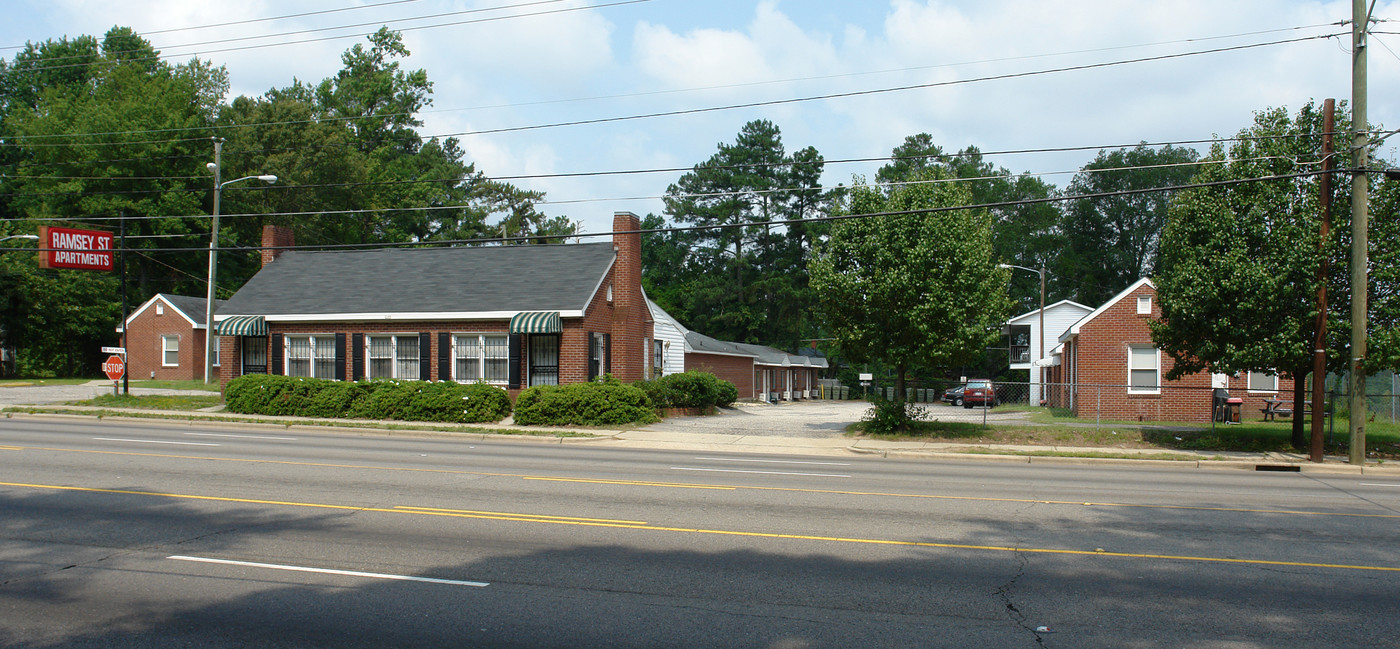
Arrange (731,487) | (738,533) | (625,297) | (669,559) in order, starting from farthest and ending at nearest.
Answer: (625,297), (731,487), (738,533), (669,559)

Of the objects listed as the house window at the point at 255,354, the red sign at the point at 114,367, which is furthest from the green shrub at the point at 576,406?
the red sign at the point at 114,367

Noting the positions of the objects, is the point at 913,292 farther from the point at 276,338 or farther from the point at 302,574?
the point at 276,338

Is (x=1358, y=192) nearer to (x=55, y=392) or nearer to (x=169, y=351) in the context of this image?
(x=55, y=392)

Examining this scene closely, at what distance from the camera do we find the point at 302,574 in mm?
7469

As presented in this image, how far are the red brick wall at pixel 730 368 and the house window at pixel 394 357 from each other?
16.8 meters

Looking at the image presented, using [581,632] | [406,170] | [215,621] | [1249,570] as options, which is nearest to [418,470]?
[215,621]

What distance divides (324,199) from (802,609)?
54.9 metres

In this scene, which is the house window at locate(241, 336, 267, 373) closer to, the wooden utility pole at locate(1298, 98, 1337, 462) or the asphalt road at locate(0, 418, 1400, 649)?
the asphalt road at locate(0, 418, 1400, 649)

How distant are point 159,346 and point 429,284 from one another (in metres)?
20.8

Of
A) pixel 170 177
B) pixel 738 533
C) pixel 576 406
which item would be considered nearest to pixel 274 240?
pixel 576 406

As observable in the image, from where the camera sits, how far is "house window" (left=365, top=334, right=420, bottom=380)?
91.9ft

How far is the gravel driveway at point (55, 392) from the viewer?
29.9 metres

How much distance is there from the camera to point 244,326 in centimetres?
2848

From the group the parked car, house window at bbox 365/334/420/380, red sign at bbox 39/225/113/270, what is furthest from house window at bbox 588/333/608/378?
red sign at bbox 39/225/113/270
